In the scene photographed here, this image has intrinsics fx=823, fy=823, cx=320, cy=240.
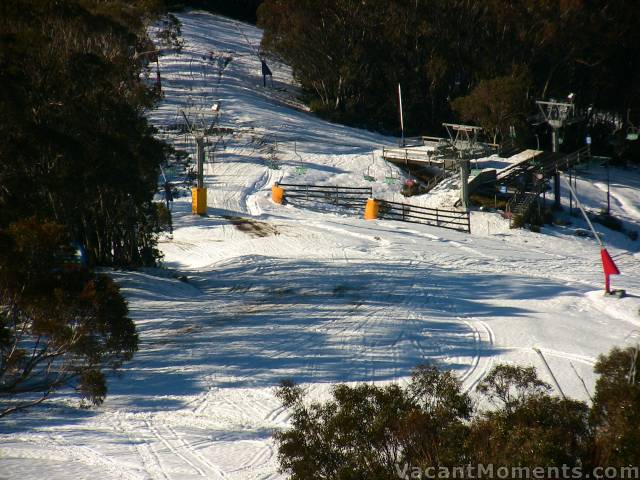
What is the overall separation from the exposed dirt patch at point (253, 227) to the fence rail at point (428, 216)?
21.1 feet

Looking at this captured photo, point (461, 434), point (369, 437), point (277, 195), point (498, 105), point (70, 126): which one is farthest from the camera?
point (498, 105)

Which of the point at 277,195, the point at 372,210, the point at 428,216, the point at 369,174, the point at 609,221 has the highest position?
the point at 369,174

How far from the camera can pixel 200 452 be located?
13562mm

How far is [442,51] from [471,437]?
185 ft

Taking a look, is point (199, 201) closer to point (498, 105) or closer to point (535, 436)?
point (498, 105)

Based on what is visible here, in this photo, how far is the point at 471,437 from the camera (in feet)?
30.7

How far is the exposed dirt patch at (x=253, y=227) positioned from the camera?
110 feet

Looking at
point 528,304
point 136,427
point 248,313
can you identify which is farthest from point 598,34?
point 136,427

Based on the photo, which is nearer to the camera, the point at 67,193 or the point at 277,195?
the point at 67,193

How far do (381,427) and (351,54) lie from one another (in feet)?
178

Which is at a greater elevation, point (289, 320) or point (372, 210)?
point (372, 210)

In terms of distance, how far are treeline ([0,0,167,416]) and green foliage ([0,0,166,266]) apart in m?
0.03

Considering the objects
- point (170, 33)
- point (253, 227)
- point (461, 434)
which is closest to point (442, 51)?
point (170, 33)

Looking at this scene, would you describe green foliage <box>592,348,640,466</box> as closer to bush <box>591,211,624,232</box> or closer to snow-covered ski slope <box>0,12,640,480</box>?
snow-covered ski slope <box>0,12,640,480</box>
